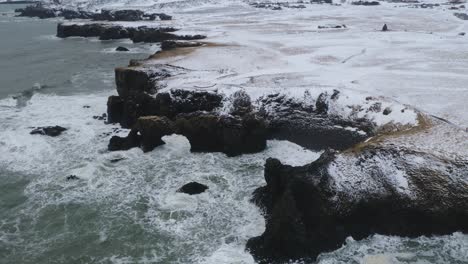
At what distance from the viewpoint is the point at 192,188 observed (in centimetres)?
2644

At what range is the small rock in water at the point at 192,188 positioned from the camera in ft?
86.4

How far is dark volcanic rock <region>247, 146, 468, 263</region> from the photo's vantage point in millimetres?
20359

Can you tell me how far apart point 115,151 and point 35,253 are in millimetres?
12322

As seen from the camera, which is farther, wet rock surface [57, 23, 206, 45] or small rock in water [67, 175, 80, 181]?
wet rock surface [57, 23, 206, 45]

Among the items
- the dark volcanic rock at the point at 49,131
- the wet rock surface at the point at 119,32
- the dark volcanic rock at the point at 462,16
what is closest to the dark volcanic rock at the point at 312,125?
the dark volcanic rock at the point at 49,131

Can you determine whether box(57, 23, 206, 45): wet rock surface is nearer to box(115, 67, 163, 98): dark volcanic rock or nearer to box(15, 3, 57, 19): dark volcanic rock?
box(115, 67, 163, 98): dark volcanic rock

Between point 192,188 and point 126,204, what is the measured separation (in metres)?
3.85

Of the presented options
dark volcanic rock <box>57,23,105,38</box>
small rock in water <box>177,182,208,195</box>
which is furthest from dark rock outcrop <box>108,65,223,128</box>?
dark volcanic rock <box>57,23,105,38</box>

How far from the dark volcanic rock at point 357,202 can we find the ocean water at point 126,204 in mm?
684

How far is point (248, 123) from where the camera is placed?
31594 mm

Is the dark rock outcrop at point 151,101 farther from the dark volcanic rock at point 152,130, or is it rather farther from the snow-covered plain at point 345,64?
the dark volcanic rock at point 152,130

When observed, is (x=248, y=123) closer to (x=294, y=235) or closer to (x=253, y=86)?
(x=253, y=86)

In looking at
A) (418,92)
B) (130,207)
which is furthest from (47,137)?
(418,92)

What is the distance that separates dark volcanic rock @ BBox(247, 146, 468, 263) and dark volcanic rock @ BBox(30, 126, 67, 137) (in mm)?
20667
